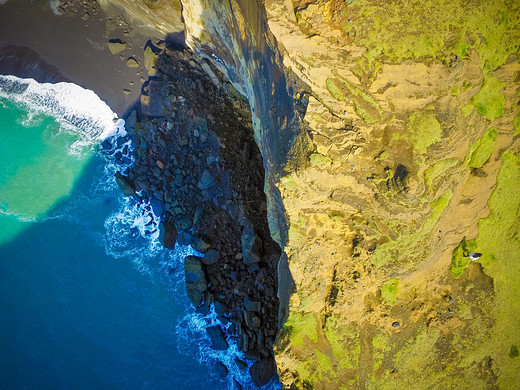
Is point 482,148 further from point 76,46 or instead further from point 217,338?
point 76,46

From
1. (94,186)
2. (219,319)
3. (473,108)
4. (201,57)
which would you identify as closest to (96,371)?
(219,319)

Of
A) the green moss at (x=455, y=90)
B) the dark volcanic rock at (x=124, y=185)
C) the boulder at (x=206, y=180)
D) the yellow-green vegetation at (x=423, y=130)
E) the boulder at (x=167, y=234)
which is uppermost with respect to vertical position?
the green moss at (x=455, y=90)

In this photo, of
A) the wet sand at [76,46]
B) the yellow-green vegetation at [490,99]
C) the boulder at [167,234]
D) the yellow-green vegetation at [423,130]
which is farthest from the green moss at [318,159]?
the wet sand at [76,46]

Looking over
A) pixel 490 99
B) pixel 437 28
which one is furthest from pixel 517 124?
pixel 437 28

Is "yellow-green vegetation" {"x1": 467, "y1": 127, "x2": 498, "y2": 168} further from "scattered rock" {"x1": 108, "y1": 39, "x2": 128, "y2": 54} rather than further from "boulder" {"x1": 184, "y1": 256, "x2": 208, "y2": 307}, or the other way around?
"scattered rock" {"x1": 108, "y1": 39, "x2": 128, "y2": 54}

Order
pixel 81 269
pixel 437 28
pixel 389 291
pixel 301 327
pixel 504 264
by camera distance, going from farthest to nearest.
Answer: pixel 81 269 < pixel 301 327 < pixel 389 291 < pixel 504 264 < pixel 437 28

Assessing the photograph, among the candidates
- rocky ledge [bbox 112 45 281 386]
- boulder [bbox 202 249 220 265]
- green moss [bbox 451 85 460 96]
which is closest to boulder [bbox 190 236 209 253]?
rocky ledge [bbox 112 45 281 386]

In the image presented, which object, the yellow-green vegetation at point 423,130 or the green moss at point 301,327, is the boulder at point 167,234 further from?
the yellow-green vegetation at point 423,130
